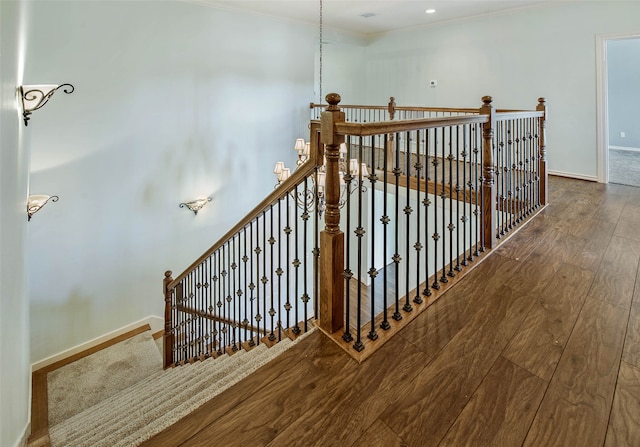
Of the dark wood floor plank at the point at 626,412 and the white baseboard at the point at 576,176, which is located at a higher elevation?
the white baseboard at the point at 576,176

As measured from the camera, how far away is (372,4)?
550cm

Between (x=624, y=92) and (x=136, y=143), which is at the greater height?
(x=624, y=92)

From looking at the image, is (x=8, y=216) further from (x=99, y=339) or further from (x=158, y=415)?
(x=99, y=339)

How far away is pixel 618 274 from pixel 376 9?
5.17 m

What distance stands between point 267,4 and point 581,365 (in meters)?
5.81

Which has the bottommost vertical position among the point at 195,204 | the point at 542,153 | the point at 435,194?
the point at 435,194

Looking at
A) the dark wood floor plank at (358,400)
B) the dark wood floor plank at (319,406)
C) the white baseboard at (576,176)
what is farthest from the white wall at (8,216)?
the white baseboard at (576,176)

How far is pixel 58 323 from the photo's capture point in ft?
14.6

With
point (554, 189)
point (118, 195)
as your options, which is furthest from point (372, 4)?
point (118, 195)

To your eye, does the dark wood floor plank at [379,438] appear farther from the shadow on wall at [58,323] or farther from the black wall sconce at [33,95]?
the shadow on wall at [58,323]

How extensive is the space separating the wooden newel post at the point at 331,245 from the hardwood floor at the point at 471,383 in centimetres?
13

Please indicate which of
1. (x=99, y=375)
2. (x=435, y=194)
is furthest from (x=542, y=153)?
(x=99, y=375)

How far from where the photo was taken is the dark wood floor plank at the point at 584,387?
3.79 feet

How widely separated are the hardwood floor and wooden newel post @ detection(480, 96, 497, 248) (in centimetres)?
58
